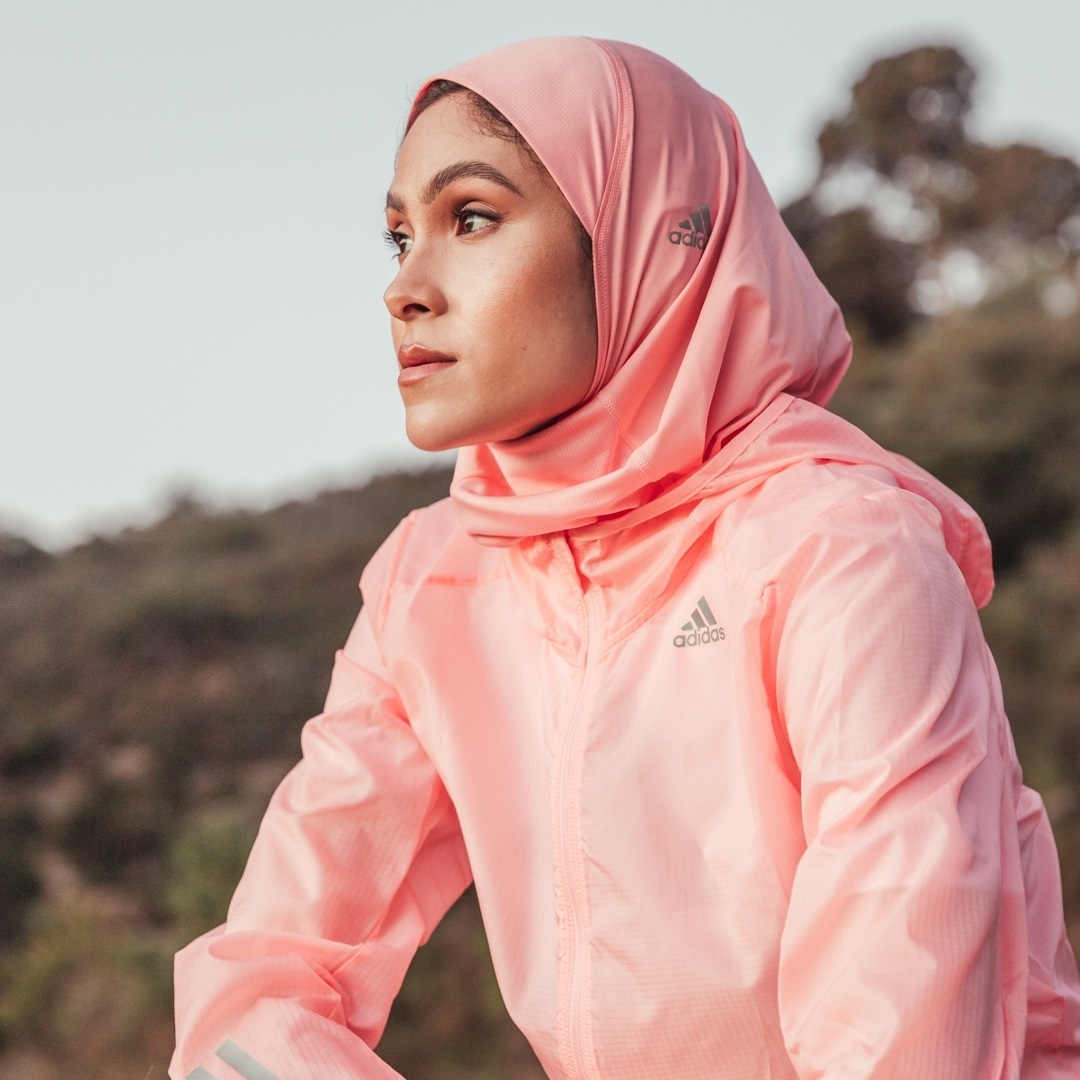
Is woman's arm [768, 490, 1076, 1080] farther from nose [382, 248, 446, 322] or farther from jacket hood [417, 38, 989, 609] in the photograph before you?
nose [382, 248, 446, 322]

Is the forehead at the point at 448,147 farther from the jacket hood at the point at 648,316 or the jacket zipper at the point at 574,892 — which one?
the jacket zipper at the point at 574,892

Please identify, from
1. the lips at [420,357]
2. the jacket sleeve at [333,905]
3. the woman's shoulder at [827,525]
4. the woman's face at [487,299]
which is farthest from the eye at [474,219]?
the jacket sleeve at [333,905]

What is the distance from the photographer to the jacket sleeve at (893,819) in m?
1.20

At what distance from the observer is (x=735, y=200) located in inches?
69.1

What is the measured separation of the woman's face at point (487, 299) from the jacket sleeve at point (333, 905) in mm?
405

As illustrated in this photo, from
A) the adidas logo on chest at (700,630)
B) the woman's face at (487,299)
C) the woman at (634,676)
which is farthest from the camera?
the woman's face at (487,299)

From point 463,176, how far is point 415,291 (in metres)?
0.15

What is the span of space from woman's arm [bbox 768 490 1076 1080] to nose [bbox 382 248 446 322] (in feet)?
1.83

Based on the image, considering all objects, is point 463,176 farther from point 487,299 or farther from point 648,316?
point 648,316

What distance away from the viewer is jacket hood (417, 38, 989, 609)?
1.59 m

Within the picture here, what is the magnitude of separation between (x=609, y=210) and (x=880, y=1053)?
1.00 meters

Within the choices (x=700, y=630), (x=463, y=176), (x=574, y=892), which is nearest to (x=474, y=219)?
(x=463, y=176)

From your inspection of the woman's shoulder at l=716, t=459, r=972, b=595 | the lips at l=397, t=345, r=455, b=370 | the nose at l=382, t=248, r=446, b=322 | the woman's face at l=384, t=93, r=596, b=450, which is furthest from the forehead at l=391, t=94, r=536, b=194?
the woman's shoulder at l=716, t=459, r=972, b=595

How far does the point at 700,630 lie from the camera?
5.01ft
